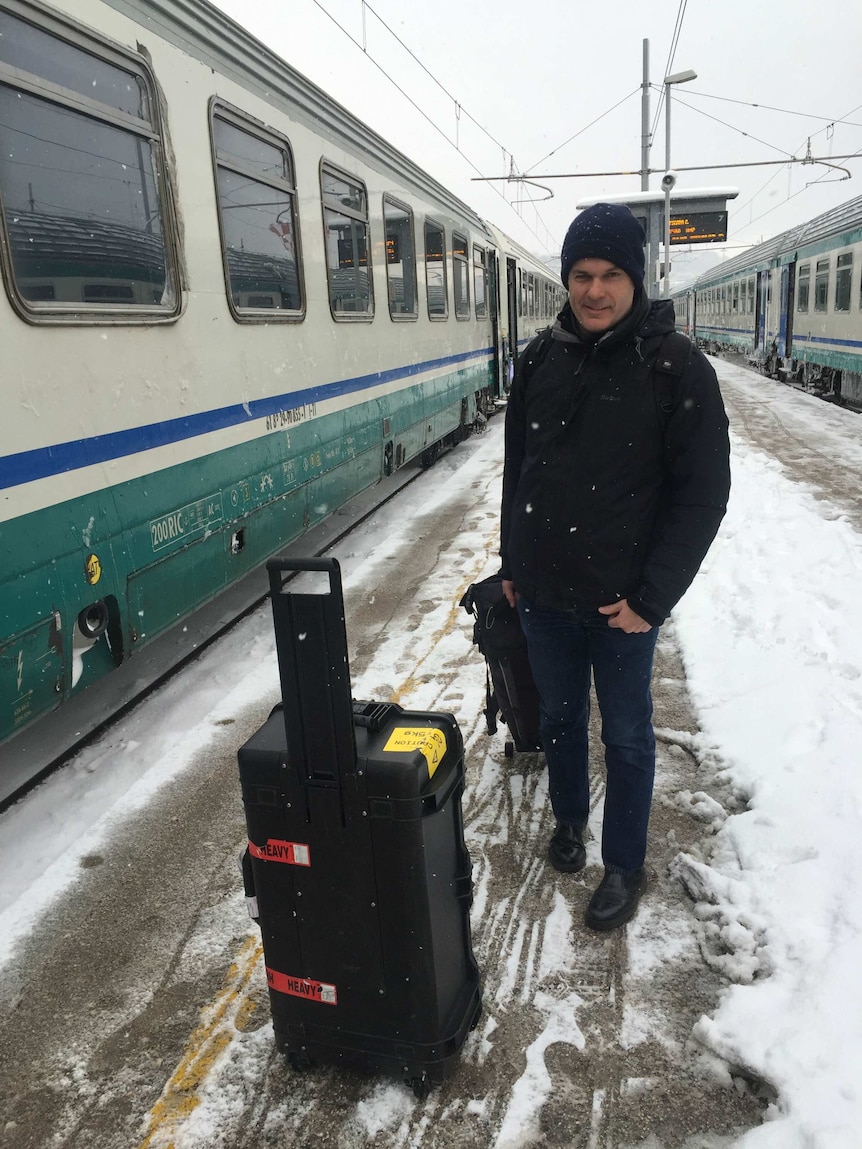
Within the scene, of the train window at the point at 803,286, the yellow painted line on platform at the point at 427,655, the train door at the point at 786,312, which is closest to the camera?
the yellow painted line on platform at the point at 427,655

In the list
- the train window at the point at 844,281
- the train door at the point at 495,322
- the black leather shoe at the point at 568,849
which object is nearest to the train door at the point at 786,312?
the train window at the point at 844,281

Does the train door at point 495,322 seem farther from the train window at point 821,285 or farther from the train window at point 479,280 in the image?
the train window at point 821,285

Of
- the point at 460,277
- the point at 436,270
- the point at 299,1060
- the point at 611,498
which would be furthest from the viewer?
the point at 460,277

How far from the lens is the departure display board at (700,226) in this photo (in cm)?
2016

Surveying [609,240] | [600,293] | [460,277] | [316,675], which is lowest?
[316,675]

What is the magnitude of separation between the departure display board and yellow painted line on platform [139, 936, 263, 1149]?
20.6 m

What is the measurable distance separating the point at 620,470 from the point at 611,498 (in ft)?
0.27

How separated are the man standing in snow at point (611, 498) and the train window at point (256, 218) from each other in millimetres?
2766

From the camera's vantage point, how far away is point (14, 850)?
324cm

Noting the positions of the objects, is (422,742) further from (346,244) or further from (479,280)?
(479,280)

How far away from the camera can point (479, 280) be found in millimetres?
13125

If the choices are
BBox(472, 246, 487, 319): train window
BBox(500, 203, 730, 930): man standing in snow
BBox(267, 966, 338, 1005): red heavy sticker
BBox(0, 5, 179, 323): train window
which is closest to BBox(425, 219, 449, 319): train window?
BBox(472, 246, 487, 319): train window

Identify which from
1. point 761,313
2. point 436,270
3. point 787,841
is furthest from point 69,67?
point 761,313

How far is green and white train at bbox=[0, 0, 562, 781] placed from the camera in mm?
3199
